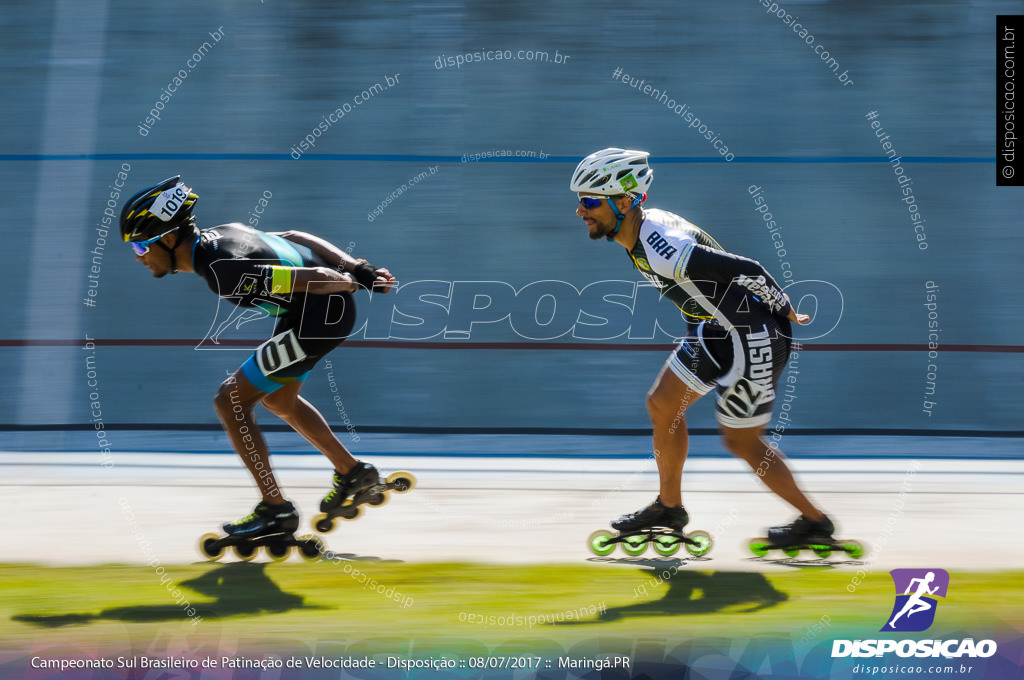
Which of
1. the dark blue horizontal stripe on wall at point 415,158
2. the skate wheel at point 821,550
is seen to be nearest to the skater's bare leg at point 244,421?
the skate wheel at point 821,550

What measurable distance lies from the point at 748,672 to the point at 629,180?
1.97 m

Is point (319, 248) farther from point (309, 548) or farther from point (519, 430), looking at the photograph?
point (519, 430)

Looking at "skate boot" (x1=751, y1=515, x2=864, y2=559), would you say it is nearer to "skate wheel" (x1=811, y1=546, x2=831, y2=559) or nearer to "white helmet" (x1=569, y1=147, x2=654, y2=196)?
"skate wheel" (x1=811, y1=546, x2=831, y2=559)

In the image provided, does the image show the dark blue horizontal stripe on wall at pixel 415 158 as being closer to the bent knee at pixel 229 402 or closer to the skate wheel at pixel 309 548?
the bent knee at pixel 229 402

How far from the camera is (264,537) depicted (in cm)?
436

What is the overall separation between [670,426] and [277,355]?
5.31 ft

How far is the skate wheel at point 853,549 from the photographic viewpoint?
4353 mm

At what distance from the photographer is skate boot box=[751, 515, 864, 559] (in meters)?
4.32

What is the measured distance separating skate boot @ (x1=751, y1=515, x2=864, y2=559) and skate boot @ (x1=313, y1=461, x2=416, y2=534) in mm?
1566

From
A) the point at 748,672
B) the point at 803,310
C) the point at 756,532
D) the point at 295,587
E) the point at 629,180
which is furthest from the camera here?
the point at 803,310

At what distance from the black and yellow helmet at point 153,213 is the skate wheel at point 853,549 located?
292 cm

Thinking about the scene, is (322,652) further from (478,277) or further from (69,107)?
(69,107)

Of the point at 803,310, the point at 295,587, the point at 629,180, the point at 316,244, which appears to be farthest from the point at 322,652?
the point at 803,310

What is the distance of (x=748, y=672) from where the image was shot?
3.35m
